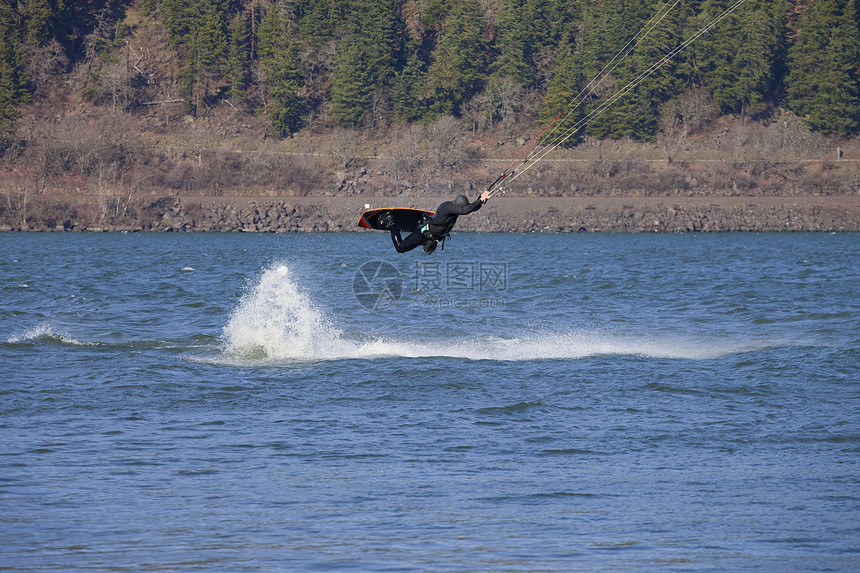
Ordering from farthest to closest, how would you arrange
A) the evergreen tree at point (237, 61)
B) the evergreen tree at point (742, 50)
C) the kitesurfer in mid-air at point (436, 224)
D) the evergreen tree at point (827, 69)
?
the evergreen tree at point (237, 61)
the evergreen tree at point (742, 50)
the evergreen tree at point (827, 69)
the kitesurfer in mid-air at point (436, 224)

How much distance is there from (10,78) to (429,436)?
9356 centimetres

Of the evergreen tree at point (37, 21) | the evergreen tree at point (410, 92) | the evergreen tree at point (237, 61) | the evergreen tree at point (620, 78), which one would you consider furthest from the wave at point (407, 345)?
the evergreen tree at point (37, 21)

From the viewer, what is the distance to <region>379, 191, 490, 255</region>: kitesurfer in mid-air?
41.7 ft

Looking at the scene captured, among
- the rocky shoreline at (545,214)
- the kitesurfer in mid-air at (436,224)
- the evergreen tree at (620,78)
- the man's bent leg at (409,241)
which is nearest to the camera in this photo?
the kitesurfer in mid-air at (436,224)

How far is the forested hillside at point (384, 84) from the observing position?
295 feet

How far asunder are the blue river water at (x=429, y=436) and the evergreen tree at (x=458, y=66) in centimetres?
7131

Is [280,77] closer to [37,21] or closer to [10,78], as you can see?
[10,78]

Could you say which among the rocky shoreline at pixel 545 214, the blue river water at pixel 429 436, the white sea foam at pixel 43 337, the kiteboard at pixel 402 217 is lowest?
the blue river water at pixel 429 436

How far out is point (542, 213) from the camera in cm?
8594

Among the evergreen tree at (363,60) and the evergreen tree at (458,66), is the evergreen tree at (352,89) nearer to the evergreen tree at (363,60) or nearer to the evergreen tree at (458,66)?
the evergreen tree at (363,60)

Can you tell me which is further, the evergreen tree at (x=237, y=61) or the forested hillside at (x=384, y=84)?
the evergreen tree at (x=237, y=61)

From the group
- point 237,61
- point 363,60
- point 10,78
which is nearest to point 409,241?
point 363,60

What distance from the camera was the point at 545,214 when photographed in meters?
85.9

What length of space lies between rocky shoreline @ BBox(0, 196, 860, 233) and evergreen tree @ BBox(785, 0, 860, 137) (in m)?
9.58
